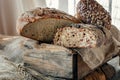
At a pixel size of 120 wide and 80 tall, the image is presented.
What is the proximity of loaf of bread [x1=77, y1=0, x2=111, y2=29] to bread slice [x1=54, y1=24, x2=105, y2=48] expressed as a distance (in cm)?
9

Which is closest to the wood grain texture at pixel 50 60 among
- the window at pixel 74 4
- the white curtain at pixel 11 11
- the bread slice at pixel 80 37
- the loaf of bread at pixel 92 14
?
the bread slice at pixel 80 37

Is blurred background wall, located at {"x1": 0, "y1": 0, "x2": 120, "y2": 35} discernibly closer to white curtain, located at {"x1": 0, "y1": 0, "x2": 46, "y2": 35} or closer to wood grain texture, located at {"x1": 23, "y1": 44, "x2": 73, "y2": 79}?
white curtain, located at {"x1": 0, "y1": 0, "x2": 46, "y2": 35}

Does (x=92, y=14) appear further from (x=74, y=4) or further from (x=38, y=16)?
(x=74, y=4)

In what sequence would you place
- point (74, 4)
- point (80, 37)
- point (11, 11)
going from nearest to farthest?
1. point (80, 37)
2. point (11, 11)
3. point (74, 4)

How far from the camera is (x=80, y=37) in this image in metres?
0.82

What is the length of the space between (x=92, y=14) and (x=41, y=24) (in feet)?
0.70

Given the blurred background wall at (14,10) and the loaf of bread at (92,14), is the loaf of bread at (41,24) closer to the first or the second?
the loaf of bread at (92,14)

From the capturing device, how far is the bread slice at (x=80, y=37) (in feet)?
2.66

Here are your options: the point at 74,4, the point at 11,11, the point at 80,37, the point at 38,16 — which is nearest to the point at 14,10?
the point at 11,11

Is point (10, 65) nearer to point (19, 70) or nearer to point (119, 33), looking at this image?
point (19, 70)

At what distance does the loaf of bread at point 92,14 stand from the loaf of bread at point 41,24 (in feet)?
0.23

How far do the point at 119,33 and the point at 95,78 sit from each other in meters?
0.34

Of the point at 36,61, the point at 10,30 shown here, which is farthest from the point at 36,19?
the point at 10,30

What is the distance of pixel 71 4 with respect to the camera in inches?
64.9
